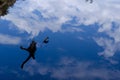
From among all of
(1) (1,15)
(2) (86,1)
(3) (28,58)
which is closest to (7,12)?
(1) (1,15)

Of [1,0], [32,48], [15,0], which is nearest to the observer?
[32,48]

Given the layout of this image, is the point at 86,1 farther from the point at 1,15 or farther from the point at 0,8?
the point at 1,15

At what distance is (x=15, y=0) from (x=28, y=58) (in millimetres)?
22281

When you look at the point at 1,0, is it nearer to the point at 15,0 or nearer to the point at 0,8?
the point at 0,8

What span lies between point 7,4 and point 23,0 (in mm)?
2042

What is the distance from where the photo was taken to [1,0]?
1596 inches

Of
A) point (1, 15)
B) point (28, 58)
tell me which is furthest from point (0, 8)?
point (28, 58)

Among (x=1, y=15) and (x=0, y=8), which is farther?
(x=0, y=8)

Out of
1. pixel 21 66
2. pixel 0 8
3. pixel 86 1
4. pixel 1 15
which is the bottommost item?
pixel 21 66

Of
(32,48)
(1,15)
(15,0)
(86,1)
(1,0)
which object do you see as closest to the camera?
(32,48)

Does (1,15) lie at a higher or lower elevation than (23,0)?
lower

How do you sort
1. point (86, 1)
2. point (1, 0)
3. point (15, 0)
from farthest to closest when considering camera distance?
1. point (86, 1)
2. point (15, 0)
3. point (1, 0)

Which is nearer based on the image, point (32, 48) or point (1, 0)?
point (32, 48)

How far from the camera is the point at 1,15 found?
115ft
